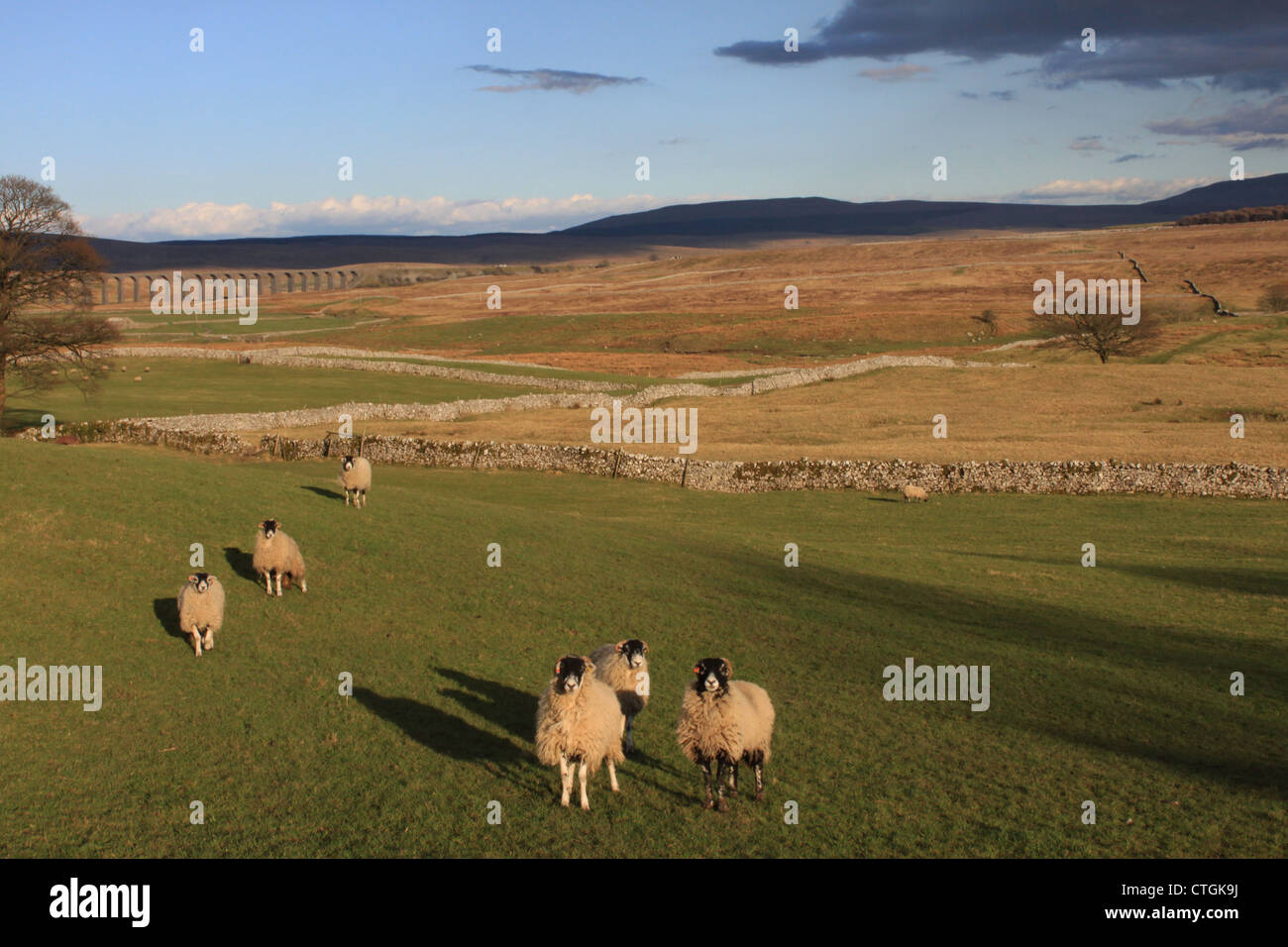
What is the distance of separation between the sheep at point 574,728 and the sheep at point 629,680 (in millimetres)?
1137

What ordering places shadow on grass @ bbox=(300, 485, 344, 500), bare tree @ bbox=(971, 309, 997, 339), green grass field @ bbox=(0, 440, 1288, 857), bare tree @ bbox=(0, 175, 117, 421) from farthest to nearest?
bare tree @ bbox=(971, 309, 997, 339) → bare tree @ bbox=(0, 175, 117, 421) → shadow on grass @ bbox=(300, 485, 344, 500) → green grass field @ bbox=(0, 440, 1288, 857)

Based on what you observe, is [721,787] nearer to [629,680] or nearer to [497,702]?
[629,680]

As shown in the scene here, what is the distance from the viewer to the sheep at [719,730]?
1180 cm

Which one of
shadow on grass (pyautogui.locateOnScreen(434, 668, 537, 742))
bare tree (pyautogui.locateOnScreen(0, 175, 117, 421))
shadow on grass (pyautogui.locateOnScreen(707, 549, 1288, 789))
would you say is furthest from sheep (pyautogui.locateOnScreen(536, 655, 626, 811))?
bare tree (pyautogui.locateOnScreen(0, 175, 117, 421))

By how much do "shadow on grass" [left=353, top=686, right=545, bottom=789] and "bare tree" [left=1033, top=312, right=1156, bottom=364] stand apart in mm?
82152

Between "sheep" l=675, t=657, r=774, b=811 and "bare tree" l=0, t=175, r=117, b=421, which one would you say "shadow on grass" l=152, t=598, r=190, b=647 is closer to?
"sheep" l=675, t=657, r=774, b=811

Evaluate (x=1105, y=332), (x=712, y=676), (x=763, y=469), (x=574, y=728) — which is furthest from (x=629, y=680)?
(x=1105, y=332)

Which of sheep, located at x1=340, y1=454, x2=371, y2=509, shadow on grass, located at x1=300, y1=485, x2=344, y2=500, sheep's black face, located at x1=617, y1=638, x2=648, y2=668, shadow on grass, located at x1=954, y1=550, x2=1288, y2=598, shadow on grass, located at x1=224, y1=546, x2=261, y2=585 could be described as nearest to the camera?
sheep's black face, located at x1=617, y1=638, x2=648, y2=668

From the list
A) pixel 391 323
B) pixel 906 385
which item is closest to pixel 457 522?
pixel 906 385

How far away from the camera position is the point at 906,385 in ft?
242

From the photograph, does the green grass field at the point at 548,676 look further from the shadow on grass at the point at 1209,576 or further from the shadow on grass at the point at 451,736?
the shadow on grass at the point at 1209,576

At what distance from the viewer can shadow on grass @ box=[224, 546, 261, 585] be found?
20.5 m

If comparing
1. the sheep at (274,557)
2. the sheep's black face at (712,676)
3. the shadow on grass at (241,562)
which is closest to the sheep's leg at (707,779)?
the sheep's black face at (712,676)

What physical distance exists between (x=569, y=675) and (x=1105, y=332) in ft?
284
